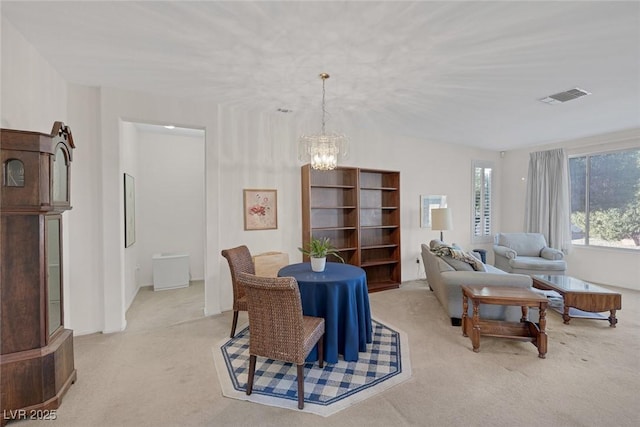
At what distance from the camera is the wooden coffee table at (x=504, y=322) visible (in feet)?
9.27

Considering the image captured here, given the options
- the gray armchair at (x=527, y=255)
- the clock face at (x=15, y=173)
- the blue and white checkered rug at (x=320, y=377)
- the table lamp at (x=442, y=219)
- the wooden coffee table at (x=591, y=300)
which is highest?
the clock face at (x=15, y=173)

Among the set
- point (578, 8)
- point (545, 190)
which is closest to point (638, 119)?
point (545, 190)

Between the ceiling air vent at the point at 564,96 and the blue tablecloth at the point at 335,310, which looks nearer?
the blue tablecloth at the point at 335,310

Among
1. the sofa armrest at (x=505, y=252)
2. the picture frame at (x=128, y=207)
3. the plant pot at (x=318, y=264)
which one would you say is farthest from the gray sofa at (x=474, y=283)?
the picture frame at (x=128, y=207)

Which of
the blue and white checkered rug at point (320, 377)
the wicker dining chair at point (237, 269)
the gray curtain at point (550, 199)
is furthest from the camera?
the gray curtain at point (550, 199)

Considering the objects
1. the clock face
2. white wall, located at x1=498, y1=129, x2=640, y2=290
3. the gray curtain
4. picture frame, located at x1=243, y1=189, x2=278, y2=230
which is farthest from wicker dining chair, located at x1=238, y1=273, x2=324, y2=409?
white wall, located at x1=498, y1=129, x2=640, y2=290

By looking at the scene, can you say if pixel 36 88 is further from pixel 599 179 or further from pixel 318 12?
pixel 599 179

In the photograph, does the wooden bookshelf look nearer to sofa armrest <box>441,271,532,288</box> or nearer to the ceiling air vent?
sofa armrest <box>441,271,532,288</box>

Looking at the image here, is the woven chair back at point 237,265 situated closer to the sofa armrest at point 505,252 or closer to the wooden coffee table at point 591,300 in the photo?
the wooden coffee table at point 591,300

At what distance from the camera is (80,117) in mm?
3332

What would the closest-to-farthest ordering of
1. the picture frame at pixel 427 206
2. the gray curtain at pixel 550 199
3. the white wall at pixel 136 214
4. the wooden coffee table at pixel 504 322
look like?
the wooden coffee table at pixel 504 322
the white wall at pixel 136 214
the gray curtain at pixel 550 199
the picture frame at pixel 427 206

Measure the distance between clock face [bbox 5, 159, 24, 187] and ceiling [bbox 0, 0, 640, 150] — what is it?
3.42ft

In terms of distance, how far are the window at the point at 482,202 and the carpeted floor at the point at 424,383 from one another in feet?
10.2

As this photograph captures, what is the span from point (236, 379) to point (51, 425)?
3.83ft
